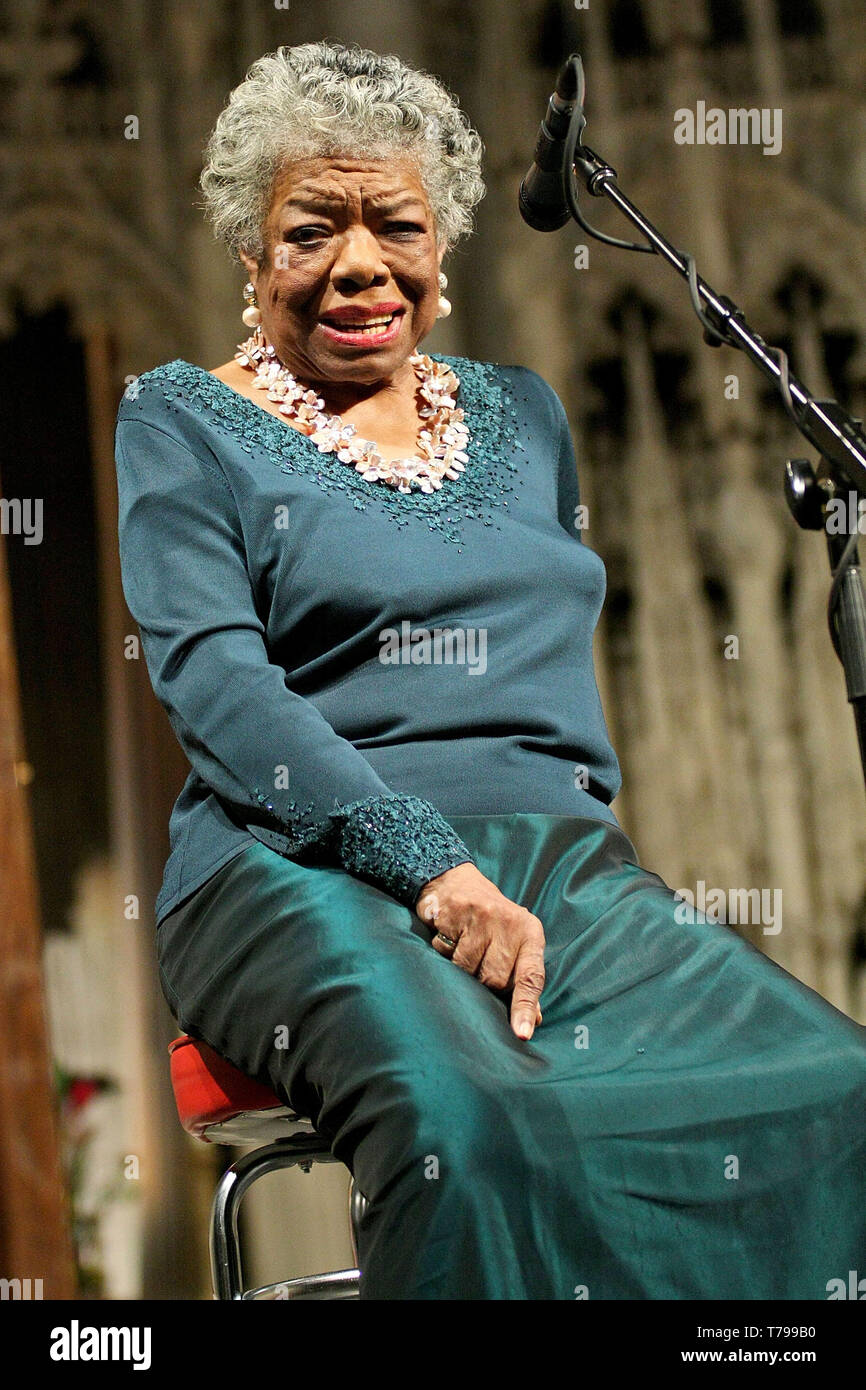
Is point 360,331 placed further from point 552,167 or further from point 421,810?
point 421,810

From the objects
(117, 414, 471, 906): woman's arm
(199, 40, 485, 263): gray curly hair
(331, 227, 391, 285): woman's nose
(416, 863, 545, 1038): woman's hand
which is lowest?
(416, 863, 545, 1038): woman's hand

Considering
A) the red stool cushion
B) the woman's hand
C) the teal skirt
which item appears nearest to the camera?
the teal skirt

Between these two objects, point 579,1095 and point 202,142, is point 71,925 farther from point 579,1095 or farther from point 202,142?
point 579,1095

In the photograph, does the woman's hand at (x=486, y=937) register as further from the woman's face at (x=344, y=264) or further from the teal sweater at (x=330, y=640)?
the woman's face at (x=344, y=264)

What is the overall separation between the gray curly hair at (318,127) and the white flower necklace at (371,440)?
0.12 metres

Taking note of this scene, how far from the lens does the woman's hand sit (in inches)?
45.8

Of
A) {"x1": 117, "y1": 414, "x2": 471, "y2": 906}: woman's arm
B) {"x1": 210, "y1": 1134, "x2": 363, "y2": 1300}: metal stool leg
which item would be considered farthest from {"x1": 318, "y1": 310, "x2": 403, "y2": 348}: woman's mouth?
{"x1": 210, "y1": 1134, "x2": 363, "y2": 1300}: metal stool leg

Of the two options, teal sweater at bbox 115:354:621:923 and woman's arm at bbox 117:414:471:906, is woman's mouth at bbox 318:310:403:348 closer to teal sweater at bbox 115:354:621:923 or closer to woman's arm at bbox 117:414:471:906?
teal sweater at bbox 115:354:621:923

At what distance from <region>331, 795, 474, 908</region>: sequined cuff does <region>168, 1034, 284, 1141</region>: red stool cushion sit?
0.25 metres

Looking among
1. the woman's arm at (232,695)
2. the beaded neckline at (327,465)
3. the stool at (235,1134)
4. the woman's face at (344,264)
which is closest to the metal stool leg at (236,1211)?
the stool at (235,1134)

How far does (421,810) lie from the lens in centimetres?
122

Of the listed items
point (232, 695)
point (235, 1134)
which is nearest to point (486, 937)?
point (232, 695)

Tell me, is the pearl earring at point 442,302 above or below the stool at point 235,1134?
above

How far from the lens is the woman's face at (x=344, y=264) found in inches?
58.0
